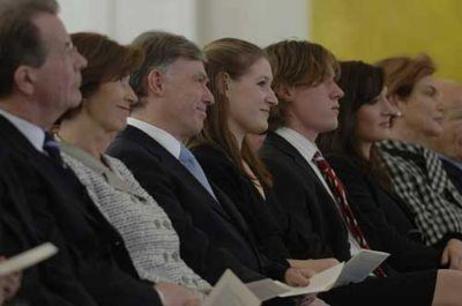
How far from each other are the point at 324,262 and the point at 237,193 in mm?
369

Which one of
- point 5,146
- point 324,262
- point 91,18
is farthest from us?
point 91,18

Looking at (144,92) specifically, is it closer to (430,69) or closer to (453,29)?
(430,69)

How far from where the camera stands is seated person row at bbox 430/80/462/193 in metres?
6.38

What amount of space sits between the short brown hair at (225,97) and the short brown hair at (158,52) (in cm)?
30

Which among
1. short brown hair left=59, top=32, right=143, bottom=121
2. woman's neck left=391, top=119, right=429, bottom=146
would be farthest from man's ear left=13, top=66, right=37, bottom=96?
woman's neck left=391, top=119, right=429, bottom=146

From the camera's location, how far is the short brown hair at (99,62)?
144 inches

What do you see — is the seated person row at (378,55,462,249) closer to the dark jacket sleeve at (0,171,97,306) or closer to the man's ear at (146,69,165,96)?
the man's ear at (146,69,165,96)

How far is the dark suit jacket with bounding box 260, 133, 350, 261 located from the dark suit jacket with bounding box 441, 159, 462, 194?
137cm

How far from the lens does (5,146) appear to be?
312 cm

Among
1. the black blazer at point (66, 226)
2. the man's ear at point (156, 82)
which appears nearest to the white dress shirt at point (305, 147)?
the man's ear at point (156, 82)

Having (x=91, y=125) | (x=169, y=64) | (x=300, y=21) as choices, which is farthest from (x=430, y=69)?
(x=91, y=125)

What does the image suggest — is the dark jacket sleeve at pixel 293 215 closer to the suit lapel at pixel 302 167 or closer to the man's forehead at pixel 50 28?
the suit lapel at pixel 302 167

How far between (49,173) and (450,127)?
357cm

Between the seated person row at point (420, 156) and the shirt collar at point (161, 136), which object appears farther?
the seated person row at point (420, 156)
